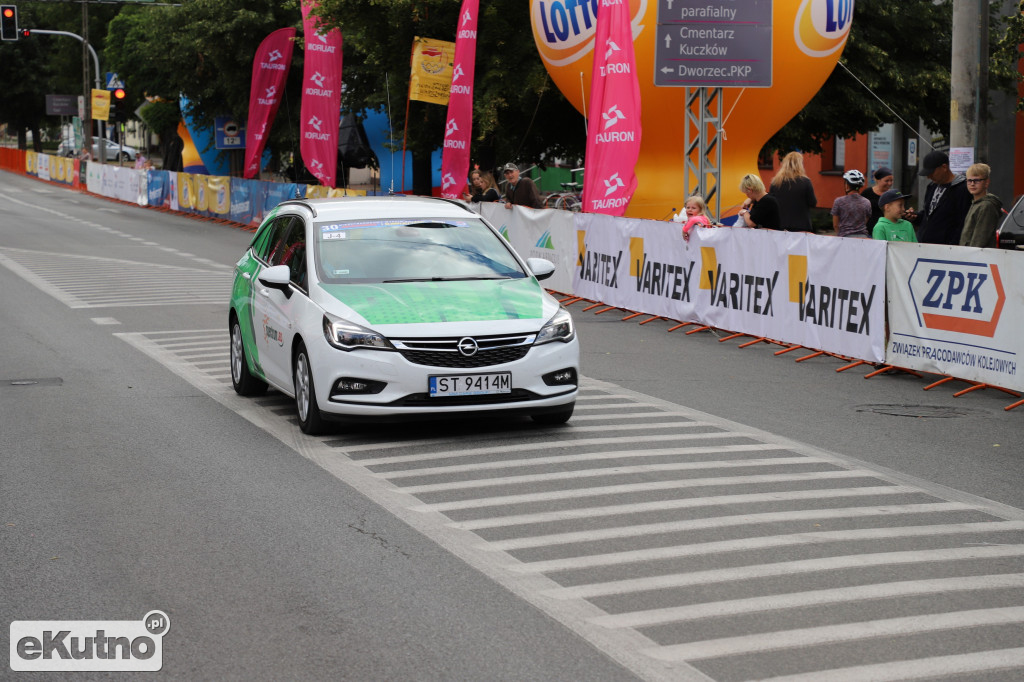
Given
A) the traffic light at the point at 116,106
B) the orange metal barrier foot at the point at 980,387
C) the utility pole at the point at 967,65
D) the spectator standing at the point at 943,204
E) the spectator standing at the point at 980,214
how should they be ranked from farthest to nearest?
the traffic light at the point at 116,106, the utility pole at the point at 967,65, the spectator standing at the point at 943,204, the spectator standing at the point at 980,214, the orange metal barrier foot at the point at 980,387

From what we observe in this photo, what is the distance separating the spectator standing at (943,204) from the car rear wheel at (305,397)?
7275 millimetres

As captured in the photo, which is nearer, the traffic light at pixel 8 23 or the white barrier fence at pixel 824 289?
the white barrier fence at pixel 824 289

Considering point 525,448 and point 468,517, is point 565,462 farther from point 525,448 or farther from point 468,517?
point 468,517

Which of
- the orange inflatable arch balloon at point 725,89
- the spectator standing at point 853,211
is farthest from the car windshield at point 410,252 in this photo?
the orange inflatable arch balloon at point 725,89

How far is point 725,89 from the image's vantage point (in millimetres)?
25047

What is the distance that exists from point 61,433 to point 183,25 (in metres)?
40.0

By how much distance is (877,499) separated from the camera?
7898 mm

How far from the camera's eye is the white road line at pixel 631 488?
25.3 feet

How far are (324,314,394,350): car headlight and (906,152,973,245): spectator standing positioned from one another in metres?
7.19

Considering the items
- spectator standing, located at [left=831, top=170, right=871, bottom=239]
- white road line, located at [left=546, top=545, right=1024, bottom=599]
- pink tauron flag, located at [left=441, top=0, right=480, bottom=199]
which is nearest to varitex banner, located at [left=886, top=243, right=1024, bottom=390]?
spectator standing, located at [left=831, top=170, right=871, bottom=239]

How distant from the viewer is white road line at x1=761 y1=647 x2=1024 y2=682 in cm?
495

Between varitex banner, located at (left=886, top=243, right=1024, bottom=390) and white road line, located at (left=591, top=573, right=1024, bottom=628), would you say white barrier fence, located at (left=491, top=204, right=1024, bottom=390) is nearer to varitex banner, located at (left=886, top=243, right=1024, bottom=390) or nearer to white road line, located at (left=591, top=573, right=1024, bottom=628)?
varitex banner, located at (left=886, top=243, right=1024, bottom=390)

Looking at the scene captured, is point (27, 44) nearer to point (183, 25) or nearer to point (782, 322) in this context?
point (183, 25)

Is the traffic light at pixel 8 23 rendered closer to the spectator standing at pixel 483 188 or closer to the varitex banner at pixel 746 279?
the spectator standing at pixel 483 188
